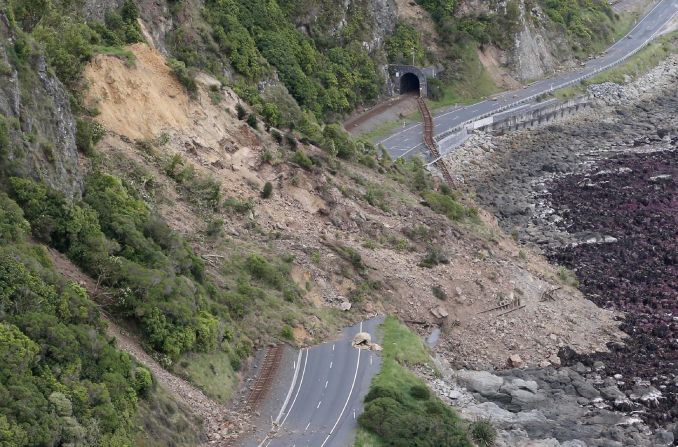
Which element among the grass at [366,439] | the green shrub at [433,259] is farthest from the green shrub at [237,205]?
the grass at [366,439]

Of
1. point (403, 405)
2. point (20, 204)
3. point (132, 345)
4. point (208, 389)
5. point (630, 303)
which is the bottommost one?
point (630, 303)

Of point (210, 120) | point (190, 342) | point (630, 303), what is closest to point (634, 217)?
point (630, 303)

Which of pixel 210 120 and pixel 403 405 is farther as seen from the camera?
pixel 210 120

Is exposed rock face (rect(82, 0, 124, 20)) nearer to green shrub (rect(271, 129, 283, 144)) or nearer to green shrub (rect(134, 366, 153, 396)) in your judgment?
green shrub (rect(271, 129, 283, 144))

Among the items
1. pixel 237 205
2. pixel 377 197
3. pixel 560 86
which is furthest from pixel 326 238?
pixel 560 86

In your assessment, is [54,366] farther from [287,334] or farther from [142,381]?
[287,334]

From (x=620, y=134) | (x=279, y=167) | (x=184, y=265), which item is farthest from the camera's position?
(x=620, y=134)

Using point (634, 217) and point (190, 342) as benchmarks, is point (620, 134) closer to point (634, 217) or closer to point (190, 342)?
point (634, 217)
